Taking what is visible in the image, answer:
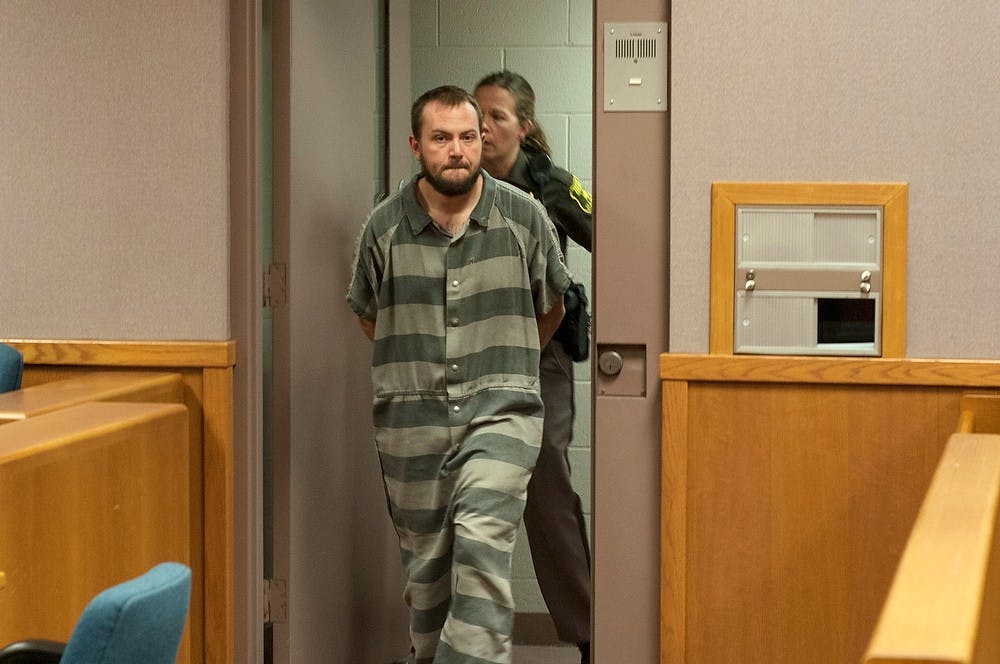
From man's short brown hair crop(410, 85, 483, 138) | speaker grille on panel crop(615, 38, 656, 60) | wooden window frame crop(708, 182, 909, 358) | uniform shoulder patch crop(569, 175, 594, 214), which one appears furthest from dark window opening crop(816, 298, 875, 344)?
uniform shoulder patch crop(569, 175, 594, 214)

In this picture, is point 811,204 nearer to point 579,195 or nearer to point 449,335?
point 449,335

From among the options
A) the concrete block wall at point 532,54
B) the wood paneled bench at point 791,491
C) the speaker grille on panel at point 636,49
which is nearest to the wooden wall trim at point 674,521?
the wood paneled bench at point 791,491

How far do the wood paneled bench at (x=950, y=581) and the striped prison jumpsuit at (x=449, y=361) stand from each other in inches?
52.4

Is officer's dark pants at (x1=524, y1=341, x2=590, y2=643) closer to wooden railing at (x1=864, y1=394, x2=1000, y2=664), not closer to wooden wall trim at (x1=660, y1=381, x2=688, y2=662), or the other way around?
wooden wall trim at (x1=660, y1=381, x2=688, y2=662)

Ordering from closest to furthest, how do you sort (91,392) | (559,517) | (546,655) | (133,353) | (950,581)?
1. (950,581)
2. (91,392)
3. (133,353)
4. (559,517)
5. (546,655)

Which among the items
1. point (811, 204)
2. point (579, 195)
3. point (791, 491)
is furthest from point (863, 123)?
point (579, 195)

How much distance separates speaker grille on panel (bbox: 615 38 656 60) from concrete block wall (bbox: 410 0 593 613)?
1382 millimetres

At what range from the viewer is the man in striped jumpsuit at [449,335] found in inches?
123

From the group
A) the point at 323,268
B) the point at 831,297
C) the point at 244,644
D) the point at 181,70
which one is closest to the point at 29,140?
the point at 181,70

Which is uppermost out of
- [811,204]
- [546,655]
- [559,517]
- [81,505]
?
[811,204]

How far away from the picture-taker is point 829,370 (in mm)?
2721

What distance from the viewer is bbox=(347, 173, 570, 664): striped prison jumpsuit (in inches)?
122

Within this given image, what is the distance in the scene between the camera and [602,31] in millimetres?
2848

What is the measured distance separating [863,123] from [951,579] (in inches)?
64.1
